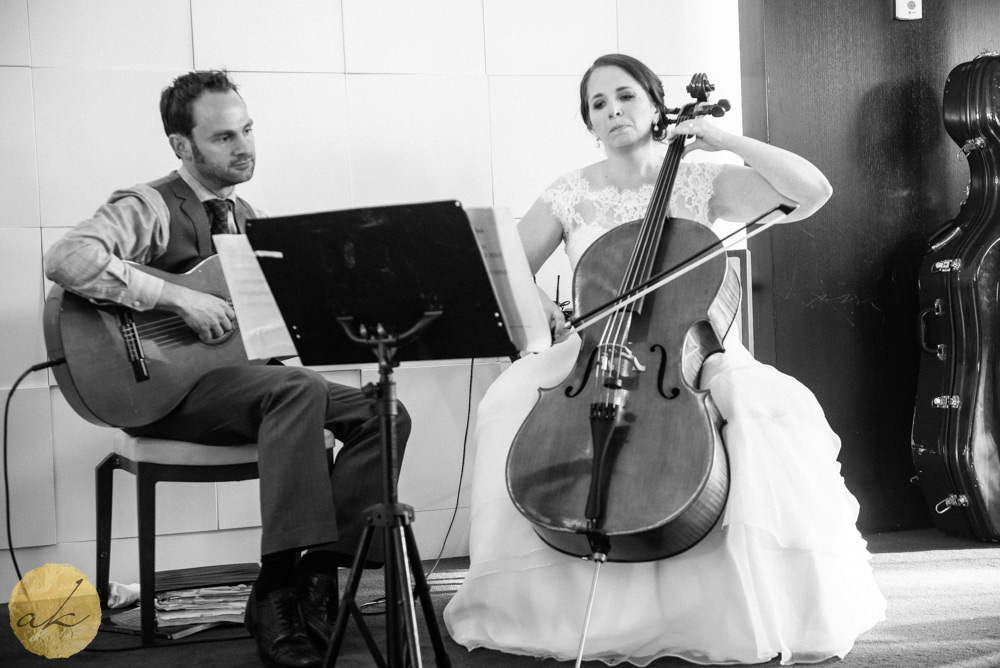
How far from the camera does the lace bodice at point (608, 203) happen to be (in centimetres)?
264

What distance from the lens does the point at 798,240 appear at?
10.7 ft

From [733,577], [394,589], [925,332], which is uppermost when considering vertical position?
[925,332]

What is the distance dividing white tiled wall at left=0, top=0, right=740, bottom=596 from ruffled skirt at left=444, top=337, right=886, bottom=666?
42.5 inches

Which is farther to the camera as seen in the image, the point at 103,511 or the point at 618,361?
the point at 103,511

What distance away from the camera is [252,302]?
1.79 meters

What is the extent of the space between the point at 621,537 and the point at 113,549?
1.76m

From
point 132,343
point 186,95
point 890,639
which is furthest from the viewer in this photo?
point 186,95

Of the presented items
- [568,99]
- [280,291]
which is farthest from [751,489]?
[568,99]

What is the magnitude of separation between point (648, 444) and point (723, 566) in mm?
335

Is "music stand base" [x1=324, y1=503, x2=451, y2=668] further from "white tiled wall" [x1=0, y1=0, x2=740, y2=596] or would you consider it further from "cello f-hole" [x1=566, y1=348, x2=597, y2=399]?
"white tiled wall" [x1=0, y1=0, x2=740, y2=596]

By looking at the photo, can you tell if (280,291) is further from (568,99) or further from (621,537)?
(568,99)

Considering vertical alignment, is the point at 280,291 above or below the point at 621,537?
above

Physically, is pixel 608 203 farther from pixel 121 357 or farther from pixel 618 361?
pixel 121 357

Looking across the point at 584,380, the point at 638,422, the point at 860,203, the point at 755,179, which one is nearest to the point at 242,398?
the point at 584,380
